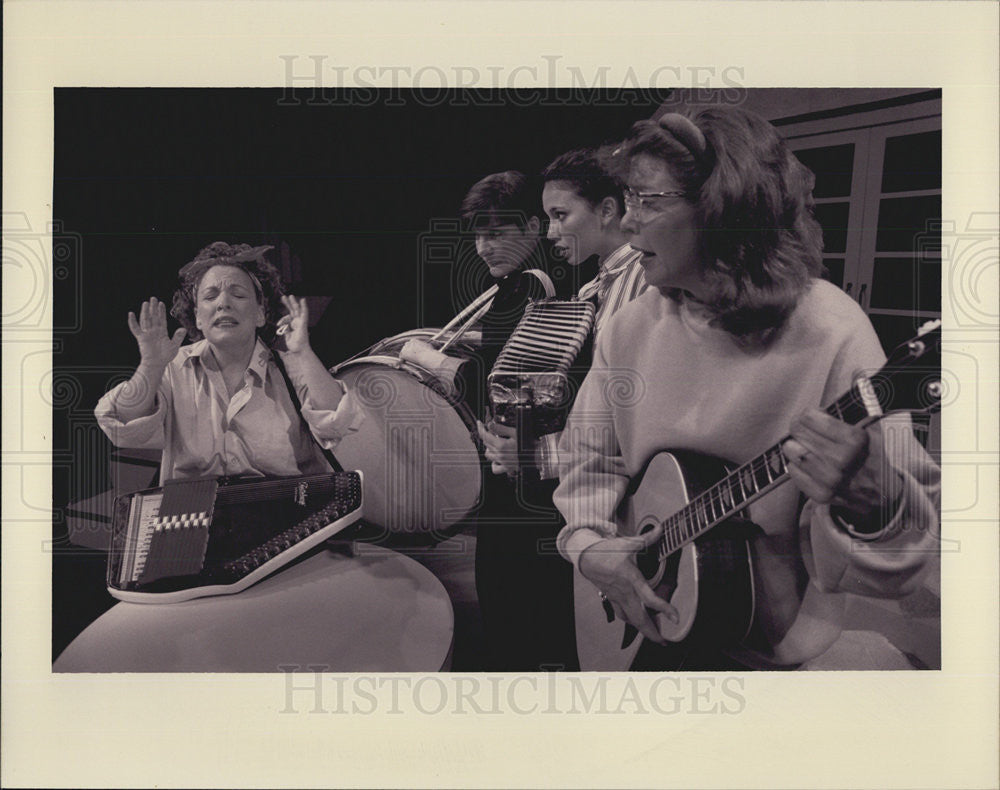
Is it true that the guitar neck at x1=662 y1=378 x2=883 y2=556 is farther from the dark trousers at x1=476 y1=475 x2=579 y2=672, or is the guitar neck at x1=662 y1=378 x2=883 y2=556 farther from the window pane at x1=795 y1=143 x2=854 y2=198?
the window pane at x1=795 y1=143 x2=854 y2=198

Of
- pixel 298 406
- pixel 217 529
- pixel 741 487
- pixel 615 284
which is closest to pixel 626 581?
pixel 741 487

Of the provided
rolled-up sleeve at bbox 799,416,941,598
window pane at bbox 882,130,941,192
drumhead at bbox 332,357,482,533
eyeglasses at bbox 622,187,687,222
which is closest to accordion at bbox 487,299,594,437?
drumhead at bbox 332,357,482,533

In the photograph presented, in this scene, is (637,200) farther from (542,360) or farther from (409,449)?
(409,449)

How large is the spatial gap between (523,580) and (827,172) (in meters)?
Result: 1.33

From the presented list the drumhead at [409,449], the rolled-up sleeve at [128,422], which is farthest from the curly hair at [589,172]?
the rolled-up sleeve at [128,422]

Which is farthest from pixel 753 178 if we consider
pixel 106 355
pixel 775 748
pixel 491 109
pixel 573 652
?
pixel 106 355

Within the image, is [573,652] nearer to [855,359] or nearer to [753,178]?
[855,359]

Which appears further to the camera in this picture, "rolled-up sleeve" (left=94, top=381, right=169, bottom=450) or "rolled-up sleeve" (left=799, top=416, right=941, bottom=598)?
"rolled-up sleeve" (left=94, top=381, right=169, bottom=450)

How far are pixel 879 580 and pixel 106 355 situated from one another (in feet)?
6.99

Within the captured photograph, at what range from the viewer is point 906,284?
2404 mm

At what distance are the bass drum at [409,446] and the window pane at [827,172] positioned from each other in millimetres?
999

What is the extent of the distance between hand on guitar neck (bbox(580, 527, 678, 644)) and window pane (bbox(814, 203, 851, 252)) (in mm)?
874

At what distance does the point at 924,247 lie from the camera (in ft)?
7.97

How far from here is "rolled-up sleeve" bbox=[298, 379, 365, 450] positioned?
2.45 m
